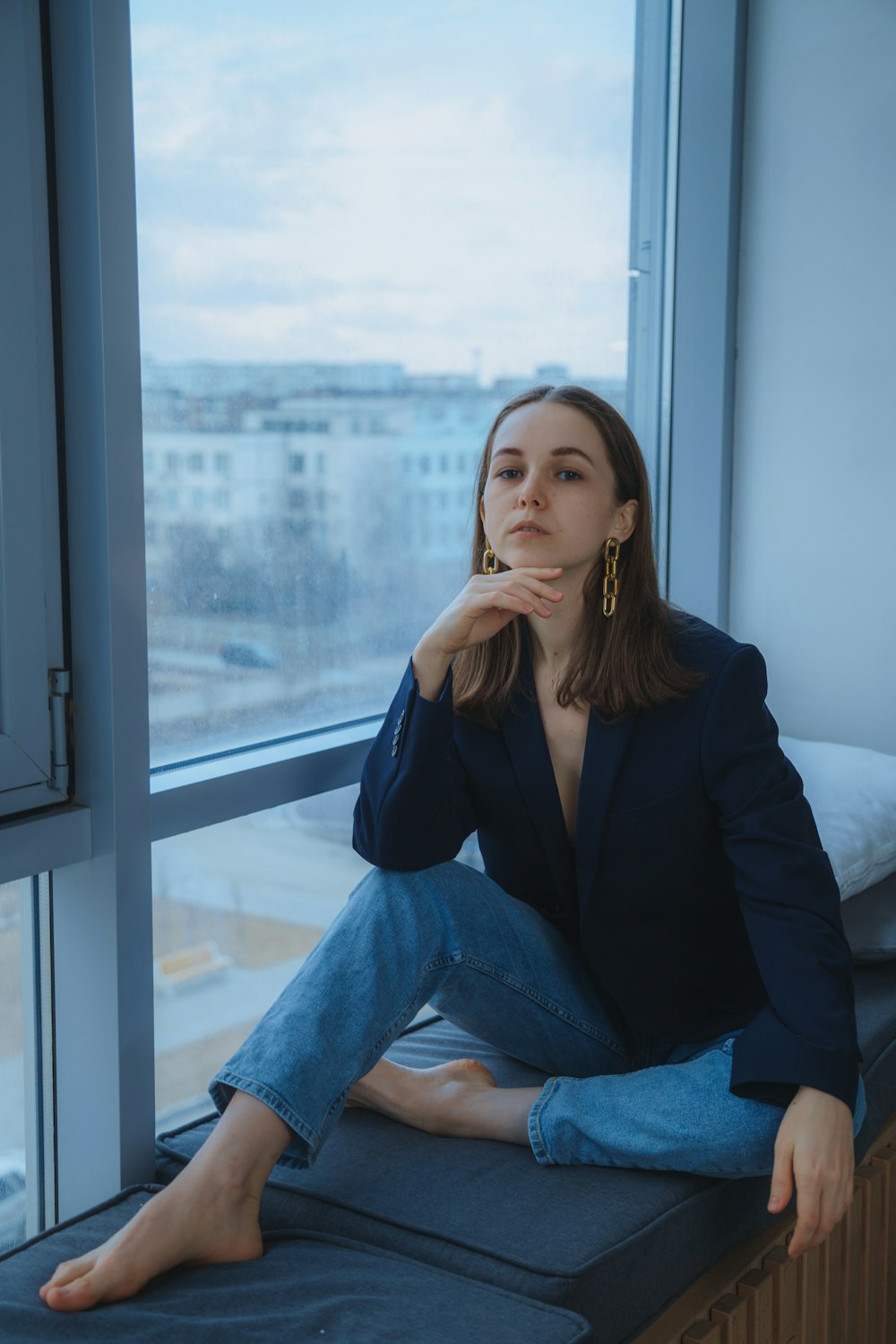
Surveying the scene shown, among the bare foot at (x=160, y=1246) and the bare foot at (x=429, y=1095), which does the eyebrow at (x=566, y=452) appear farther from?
the bare foot at (x=160, y=1246)

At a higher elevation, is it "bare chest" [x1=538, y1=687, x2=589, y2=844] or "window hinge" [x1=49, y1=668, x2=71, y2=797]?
"window hinge" [x1=49, y1=668, x2=71, y2=797]

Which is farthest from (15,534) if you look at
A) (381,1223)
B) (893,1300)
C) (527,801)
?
(893,1300)

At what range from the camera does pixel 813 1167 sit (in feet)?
4.56

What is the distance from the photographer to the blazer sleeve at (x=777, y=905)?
1459mm

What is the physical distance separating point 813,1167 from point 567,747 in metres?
0.61

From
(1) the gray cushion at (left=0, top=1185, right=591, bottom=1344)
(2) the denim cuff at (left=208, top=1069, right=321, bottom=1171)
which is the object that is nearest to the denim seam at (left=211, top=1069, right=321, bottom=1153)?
(2) the denim cuff at (left=208, top=1069, right=321, bottom=1171)

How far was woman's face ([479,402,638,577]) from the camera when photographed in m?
1.69

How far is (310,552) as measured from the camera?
2.00 metres

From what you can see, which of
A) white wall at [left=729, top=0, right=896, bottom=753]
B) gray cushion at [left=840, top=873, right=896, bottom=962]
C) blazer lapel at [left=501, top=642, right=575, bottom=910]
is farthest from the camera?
white wall at [left=729, top=0, right=896, bottom=753]

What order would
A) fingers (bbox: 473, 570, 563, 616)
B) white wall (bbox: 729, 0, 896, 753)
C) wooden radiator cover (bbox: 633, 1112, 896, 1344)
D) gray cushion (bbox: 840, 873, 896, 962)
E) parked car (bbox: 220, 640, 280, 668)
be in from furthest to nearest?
white wall (bbox: 729, 0, 896, 753) → gray cushion (bbox: 840, 873, 896, 962) → parked car (bbox: 220, 640, 280, 668) → fingers (bbox: 473, 570, 563, 616) → wooden radiator cover (bbox: 633, 1112, 896, 1344)

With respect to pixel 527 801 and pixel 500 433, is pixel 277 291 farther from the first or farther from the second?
pixel 527 801

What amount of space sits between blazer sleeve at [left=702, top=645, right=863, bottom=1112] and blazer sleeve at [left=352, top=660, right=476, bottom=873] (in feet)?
1.10

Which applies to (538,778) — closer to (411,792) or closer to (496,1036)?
(411,792)

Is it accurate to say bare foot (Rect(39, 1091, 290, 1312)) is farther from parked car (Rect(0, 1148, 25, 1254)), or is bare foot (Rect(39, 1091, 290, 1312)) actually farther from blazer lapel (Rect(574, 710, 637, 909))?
blazer lapel (Rect(574, 710, 637, 909))
